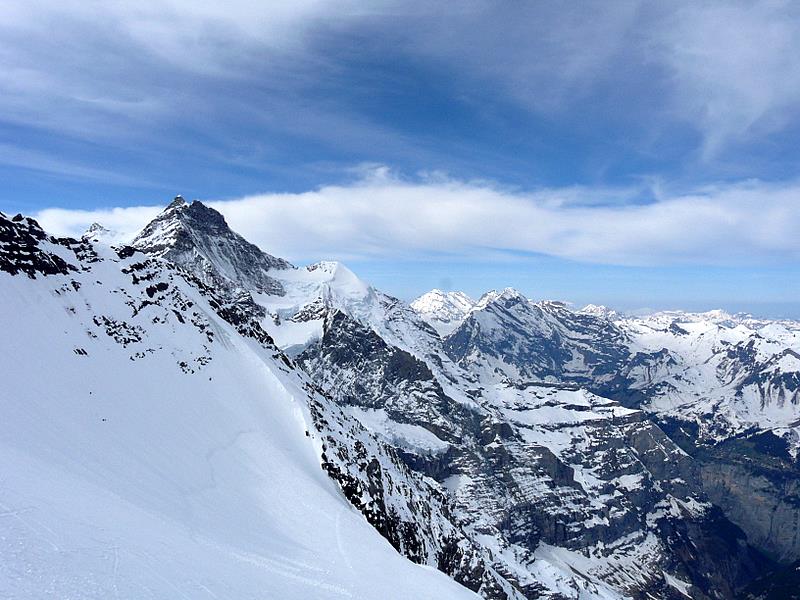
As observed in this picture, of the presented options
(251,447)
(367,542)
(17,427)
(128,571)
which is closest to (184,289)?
(251,447)

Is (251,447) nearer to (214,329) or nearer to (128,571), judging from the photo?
(214,329)

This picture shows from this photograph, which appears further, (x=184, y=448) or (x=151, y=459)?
(x=184, y=448)

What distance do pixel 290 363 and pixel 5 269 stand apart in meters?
67.4

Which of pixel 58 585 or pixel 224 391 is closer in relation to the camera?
pixel 58 585

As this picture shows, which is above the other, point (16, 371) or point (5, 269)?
point (5, 269)

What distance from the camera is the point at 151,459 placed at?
55.5m

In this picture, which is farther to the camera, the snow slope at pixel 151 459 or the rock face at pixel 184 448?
the rock face at pixel 184 448

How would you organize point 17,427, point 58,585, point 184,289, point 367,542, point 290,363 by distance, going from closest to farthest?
point 58,585
point 17,427
point 367,542
point 184,289
point 290,363

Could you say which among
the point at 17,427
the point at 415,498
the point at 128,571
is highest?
the point at 17,427

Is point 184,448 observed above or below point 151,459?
above

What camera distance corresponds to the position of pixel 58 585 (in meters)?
22.5

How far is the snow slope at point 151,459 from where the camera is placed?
2875 cm

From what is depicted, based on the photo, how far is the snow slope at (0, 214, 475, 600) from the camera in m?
28.8

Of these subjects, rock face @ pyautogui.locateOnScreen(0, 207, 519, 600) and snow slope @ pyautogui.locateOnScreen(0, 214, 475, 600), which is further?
rock face @ pyautogui.locateOnScreen(0, 207, 519, 600)
